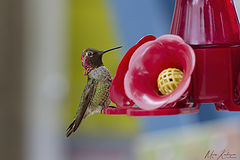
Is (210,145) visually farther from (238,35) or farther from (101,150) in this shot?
(101,150)

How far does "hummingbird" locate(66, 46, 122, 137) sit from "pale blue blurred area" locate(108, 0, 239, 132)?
1.28 meters

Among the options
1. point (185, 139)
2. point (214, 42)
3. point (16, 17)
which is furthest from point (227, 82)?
point (16, 17)

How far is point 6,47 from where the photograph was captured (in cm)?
410

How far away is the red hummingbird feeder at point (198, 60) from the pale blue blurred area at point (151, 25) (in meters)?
1.34

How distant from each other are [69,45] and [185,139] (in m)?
1.99

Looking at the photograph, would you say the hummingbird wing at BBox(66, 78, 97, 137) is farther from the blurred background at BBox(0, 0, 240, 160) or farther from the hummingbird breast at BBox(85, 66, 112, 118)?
the blurred background at BBox(0, 0, 240, 160)

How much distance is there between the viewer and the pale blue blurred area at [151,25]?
242cm

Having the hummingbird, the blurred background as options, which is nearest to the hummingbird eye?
the hummingbird

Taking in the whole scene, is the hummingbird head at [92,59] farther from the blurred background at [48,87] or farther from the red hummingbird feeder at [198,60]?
the blurred background at [48,87]

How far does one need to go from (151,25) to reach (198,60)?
1.58 metres

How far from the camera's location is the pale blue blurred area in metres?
2.42

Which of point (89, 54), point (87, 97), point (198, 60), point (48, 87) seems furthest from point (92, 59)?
point (48, 87)

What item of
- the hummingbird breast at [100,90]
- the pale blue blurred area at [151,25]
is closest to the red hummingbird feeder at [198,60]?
the hummingbird breast at [100,90]

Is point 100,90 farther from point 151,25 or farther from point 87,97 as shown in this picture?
point 151,25
